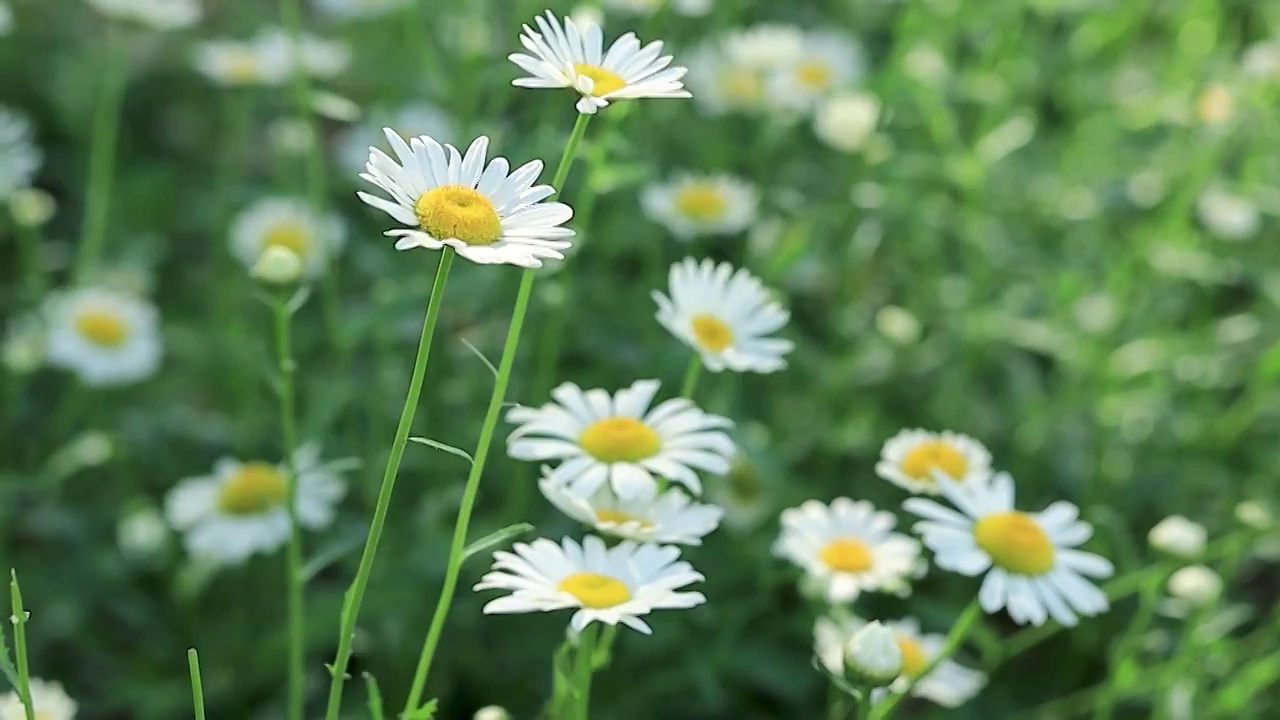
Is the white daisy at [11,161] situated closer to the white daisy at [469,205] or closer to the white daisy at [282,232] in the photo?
the white daisy at [282,232]

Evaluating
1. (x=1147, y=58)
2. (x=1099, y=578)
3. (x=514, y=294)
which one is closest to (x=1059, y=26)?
(x=1147, y=58)

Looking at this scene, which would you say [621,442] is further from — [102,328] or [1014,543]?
[102,328]

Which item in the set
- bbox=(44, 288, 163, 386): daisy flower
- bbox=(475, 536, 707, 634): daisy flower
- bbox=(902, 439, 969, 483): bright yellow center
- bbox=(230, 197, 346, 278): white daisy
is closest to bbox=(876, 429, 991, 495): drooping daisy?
bbox=(902, 439, 969, 483): bright yellow center

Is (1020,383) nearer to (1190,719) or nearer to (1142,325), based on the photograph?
(1142,325)

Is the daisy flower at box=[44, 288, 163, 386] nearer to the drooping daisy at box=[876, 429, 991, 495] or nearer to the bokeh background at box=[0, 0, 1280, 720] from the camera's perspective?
the bokeh background at box=[0, 0, 1280, 720]

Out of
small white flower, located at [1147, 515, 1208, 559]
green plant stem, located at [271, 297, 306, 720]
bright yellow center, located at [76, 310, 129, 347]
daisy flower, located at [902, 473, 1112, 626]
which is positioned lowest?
green plant stem, located at [271, 297, 306, 720]

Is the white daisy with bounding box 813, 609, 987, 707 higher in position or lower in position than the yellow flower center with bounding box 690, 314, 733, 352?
lower

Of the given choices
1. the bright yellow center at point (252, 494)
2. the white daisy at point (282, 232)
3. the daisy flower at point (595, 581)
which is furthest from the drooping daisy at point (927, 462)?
the white daisy at point (282, 232)
